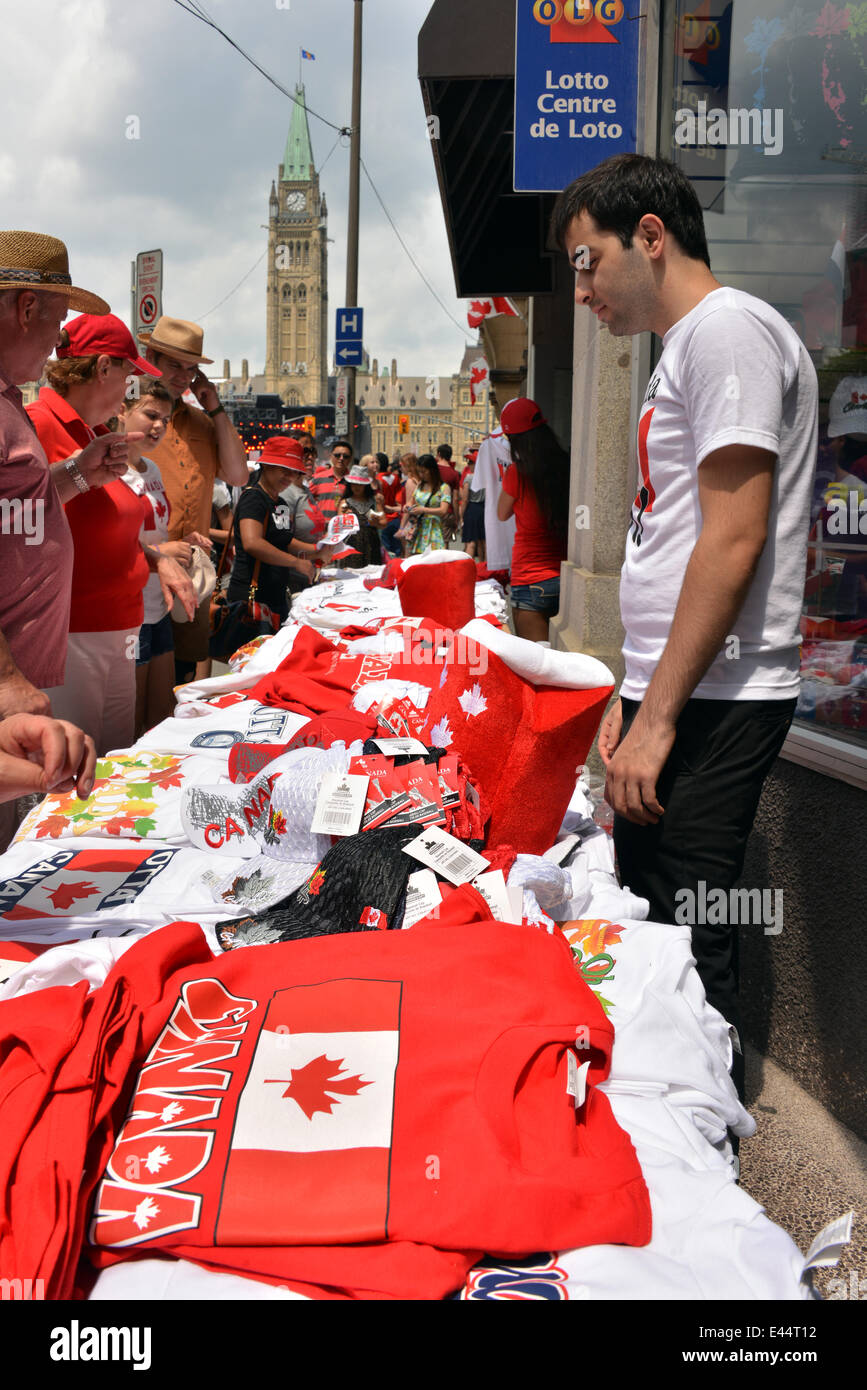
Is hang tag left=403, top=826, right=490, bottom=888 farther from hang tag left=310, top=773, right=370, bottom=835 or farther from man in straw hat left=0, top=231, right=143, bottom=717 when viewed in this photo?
man in straw hat left=0, top=231, right=143, bottom=717

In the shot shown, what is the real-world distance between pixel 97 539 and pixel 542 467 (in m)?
3.36

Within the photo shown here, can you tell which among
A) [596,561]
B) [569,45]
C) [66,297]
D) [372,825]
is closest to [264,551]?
[596,561]

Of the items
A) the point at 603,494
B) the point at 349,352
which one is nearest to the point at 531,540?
the point at 603,494

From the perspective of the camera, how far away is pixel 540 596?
21.4ft

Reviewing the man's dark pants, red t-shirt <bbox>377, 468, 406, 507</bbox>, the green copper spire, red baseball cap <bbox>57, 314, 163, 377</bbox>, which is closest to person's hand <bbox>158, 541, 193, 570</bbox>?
red baseball cap <bbox>57, 314, 163, 377</bbox>

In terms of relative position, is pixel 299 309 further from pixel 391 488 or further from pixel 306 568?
pixel 306 568

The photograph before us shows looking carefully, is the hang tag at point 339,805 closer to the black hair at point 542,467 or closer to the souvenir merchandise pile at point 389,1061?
the souvenir merchandise pile at point 389,1061

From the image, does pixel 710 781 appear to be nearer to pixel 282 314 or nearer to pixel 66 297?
pixel 66 297

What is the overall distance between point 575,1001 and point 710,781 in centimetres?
62

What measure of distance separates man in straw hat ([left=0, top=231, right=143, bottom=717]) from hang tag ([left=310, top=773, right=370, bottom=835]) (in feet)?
2.60

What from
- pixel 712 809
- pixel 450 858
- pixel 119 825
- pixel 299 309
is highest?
pixel 299 309

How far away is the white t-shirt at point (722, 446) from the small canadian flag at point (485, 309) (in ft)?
45.0

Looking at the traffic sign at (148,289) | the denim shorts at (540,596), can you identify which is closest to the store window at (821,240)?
the denim shorts at (540,596)

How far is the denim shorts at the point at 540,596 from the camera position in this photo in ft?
21.4
